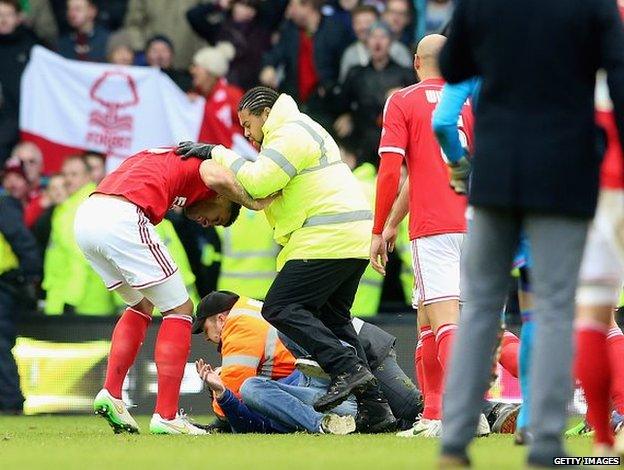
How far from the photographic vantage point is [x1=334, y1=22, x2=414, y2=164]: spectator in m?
15.7

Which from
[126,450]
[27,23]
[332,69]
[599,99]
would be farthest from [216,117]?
[599,99]

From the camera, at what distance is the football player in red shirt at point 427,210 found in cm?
916

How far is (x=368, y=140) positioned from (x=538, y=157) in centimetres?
994

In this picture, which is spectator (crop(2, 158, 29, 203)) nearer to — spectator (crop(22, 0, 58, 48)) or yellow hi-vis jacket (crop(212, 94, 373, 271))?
spectator (crop(22, 0, 58, 48))

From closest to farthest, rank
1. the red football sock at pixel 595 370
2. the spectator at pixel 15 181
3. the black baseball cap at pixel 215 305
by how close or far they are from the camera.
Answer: the red football sock at pixel 595 370 → the black baseball cap at pixel 215 305 → the spectator at pixel 15 181

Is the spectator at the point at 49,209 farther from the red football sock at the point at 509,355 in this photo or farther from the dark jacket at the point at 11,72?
the red football sock at the point at 509,355

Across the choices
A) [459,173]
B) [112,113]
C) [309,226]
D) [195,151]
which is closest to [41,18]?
[112,113]

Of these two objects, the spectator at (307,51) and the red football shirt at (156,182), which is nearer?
the red football shirt at (156,182)

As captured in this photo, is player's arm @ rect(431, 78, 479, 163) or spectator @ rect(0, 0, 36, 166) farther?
spectator @ rect(0, 0, 36, 166)

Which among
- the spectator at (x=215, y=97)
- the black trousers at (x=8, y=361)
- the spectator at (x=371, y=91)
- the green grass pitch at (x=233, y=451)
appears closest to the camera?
the green grass pitch at (x=233, y=451)

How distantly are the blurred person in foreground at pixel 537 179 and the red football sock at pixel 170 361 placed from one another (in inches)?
150

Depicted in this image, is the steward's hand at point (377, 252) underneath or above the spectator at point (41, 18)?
underneath

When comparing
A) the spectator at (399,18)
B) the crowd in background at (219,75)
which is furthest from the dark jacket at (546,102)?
the spectator at (399,18)

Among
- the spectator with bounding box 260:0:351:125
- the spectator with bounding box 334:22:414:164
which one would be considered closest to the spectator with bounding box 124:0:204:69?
the spectator with bounding box 260:0:351:125
